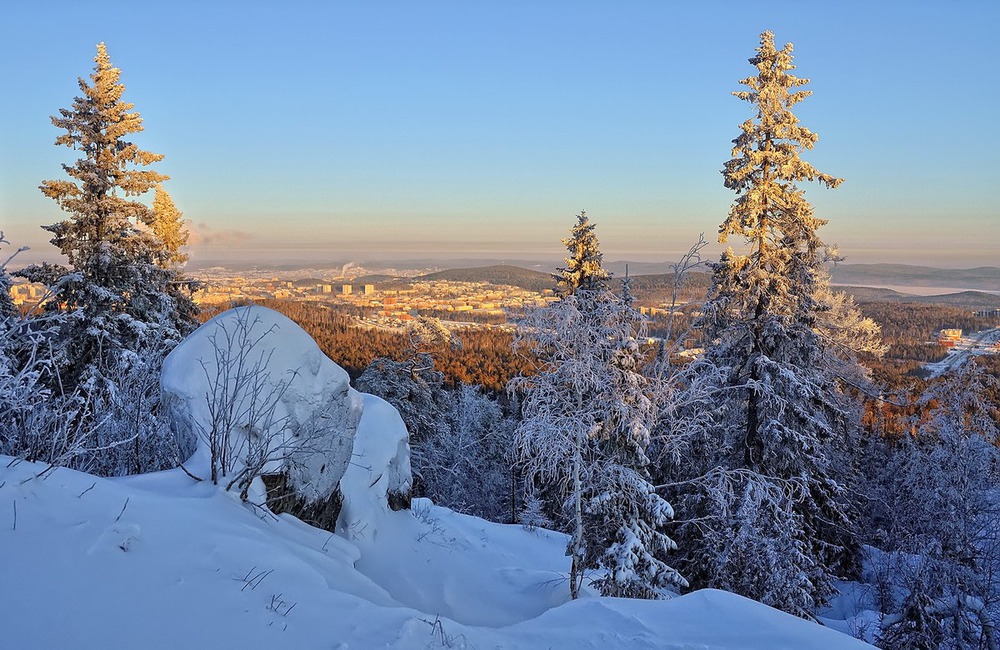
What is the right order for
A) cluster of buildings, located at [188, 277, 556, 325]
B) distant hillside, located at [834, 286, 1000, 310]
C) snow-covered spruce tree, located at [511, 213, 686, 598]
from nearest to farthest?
snow-covered spruce tree, located at [511, 213, 686, 598] → cluster of buildings, located at [188, 277, 556, 325] → distant hillside, located at [834, 286, 1000, 310]

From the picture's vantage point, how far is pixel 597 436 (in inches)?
384

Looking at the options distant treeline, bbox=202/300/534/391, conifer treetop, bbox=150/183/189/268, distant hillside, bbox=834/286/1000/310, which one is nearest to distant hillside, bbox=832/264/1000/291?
distant hillside, bbox=834/286/1000/310

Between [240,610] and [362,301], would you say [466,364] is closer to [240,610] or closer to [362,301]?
[362,301]

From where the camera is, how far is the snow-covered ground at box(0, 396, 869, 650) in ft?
11.2

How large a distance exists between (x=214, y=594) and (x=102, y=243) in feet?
44.6

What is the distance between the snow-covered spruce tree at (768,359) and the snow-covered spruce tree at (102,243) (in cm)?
1311

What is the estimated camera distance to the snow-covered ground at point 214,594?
340 cm

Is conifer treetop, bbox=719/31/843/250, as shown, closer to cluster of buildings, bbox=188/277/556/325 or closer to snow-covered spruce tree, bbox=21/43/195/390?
snow-covered spruce tree, bbox=21/43/195/390

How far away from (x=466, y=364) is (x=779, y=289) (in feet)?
142

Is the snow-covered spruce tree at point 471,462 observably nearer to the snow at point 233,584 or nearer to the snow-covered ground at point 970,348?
the snow-covered ground at point 970,348

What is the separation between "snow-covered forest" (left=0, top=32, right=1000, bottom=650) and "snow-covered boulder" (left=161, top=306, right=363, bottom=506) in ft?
0.12

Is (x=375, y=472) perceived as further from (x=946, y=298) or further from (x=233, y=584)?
(x=946, y=298)

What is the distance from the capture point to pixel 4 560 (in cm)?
350

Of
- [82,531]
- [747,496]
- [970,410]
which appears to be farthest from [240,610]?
[970,410]
